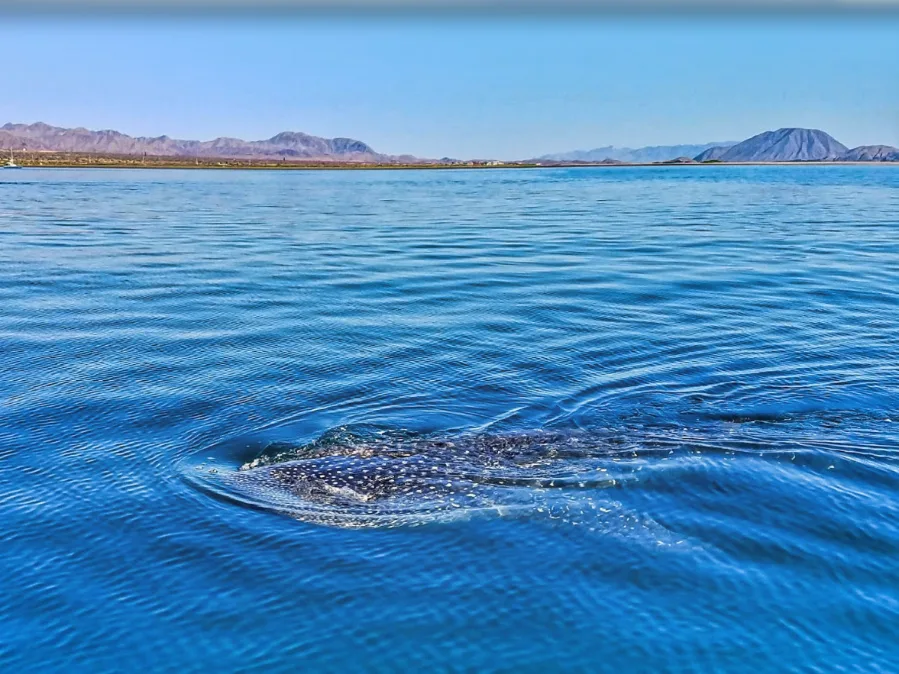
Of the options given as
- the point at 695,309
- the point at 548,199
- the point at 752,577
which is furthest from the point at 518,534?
the point at 548,199

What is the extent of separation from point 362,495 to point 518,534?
84.7 inches

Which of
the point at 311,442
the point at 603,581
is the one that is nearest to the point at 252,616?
the point at 603,581

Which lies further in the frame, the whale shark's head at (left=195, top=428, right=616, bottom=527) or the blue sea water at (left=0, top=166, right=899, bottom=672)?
the whale shark's head at (left=195, top=428, right=616, bottom=527)

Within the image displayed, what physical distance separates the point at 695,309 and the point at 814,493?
38.2 feet

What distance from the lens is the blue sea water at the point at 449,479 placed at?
701cm

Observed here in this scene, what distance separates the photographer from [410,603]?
7.50m

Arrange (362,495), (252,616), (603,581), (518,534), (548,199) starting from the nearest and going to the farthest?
(252,616) < (603,581) < (518,534) < (362,495) < (548,199)

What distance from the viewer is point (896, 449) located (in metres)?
11.0

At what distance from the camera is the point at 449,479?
1012cm

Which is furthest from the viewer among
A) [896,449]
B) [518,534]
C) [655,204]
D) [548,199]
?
[548,199]

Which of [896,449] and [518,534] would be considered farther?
[896,449]

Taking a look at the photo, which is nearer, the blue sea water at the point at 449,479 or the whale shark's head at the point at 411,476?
the blue sea water at the point at 449,479

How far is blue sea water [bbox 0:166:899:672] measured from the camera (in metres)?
7.01

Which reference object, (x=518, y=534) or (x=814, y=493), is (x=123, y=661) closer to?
(x=518, y=534)
